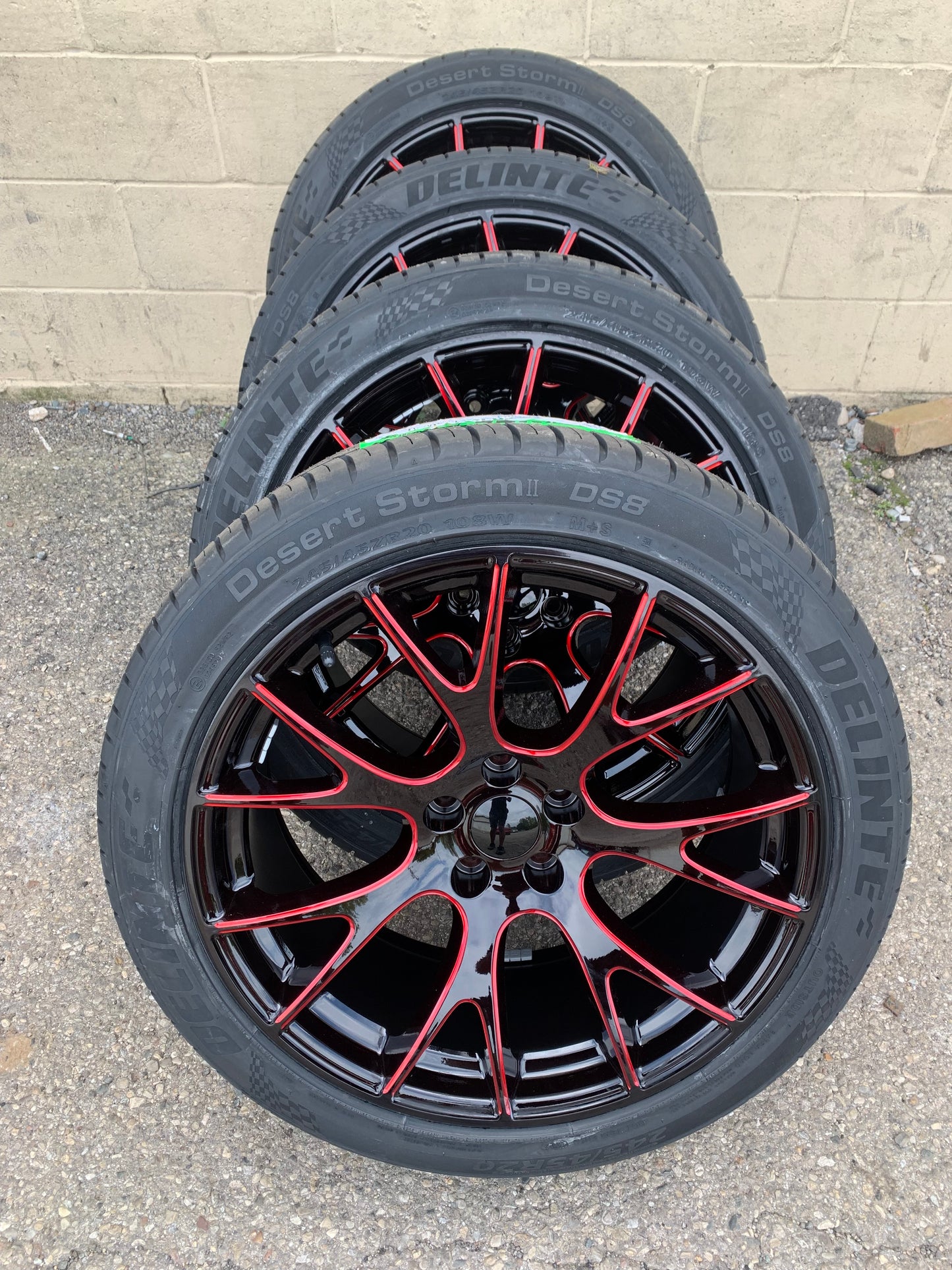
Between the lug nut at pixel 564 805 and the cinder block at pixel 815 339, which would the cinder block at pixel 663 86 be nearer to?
the cinder block at pixel 815 339

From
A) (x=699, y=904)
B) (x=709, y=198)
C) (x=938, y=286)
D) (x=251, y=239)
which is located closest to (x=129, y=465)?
(x=251, y=239)

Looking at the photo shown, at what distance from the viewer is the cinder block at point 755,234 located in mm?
4070

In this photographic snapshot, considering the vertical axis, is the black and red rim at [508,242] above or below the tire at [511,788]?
above

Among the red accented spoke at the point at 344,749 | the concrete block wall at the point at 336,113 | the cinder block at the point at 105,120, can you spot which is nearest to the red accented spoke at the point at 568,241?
the red accented spoke at the point at 344,749

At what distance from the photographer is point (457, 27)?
12.0ft

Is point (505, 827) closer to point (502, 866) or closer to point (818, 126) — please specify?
point (502, 866)

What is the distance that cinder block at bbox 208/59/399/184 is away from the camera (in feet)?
12.4

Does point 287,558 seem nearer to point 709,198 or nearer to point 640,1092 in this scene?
point 640,1092

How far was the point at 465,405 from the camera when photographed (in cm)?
268

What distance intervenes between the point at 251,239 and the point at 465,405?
2228 mm

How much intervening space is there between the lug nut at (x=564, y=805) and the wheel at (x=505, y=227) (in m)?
1.58

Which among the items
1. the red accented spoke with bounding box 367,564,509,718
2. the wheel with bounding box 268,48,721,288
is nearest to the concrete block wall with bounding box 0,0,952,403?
the wheel with bounding box 268,48,721,288

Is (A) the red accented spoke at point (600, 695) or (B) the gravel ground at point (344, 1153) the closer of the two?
(A) the red accented spoke at point (600, 695)

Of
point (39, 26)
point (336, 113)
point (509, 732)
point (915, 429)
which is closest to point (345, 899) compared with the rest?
point (509, 732)
